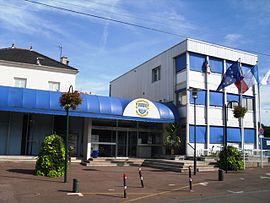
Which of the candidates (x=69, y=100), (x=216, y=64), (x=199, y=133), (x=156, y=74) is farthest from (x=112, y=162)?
(x=216, y=64)

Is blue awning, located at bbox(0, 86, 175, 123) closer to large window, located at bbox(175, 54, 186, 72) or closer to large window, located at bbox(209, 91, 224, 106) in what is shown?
large window, located at bbox(175, 54, 186, 72)

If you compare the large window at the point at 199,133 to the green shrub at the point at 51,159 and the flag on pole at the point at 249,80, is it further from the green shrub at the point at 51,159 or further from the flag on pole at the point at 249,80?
the green shrub at the point at 51,159

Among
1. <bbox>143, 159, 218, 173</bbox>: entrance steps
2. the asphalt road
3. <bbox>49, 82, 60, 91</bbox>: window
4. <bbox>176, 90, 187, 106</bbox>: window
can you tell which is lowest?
the asphalt road

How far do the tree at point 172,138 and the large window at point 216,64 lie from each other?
658cm

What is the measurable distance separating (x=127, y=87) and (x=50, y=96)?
1717 cm

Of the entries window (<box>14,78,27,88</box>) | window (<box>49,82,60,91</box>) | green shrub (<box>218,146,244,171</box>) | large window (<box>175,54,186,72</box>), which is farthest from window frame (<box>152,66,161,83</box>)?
green shrub (<box>218,146,244,171</box>)

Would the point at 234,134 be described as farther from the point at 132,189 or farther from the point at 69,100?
the point at 69,100

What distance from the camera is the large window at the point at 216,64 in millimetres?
30844

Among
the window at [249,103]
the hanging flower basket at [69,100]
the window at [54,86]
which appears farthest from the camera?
the window at [249,103]

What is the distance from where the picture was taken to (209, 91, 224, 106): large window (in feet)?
99.7

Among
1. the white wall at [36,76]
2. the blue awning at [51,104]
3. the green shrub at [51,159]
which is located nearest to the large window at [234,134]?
the blue awning at [51,104]

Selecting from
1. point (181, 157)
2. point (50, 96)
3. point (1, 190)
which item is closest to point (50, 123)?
point (50, 96)

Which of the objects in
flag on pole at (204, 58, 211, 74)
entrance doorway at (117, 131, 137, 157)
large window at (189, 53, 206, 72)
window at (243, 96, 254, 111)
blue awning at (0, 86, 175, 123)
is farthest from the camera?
window at (243, 96, 254, 111)

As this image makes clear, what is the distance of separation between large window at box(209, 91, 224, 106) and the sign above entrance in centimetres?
575
